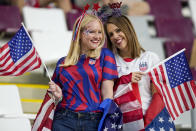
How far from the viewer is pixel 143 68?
298cm

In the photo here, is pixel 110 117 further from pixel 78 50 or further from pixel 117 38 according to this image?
pixel 117 38

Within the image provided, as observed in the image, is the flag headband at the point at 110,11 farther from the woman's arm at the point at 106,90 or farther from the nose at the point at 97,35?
the woman's arm at the point at 106,90

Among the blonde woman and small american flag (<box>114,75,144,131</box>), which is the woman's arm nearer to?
the blonde woman

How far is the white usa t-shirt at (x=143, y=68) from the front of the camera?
292 centimetres

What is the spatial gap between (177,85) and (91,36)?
76cm

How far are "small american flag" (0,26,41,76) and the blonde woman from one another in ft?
1.14

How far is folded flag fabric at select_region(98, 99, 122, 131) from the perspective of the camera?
8.50ft

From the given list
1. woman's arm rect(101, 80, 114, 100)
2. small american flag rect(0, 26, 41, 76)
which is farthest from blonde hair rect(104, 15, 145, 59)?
small american flag rect(0, 26, 41, 76)

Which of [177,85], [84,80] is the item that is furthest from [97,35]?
[177,85]

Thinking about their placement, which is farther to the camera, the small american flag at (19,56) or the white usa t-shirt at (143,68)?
the small american flag at (19,56)

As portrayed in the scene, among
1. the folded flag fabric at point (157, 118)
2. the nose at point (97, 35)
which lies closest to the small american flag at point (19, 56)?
the nose at point (97, 35)

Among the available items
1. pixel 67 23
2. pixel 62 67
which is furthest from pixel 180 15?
pixel 62 67

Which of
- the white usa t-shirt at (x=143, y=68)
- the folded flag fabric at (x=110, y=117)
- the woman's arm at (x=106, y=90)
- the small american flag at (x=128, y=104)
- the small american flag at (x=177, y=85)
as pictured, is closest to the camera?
the folded flag fabric at (x=110, y=117)

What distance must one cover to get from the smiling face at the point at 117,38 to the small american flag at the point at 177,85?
30 centimetres
